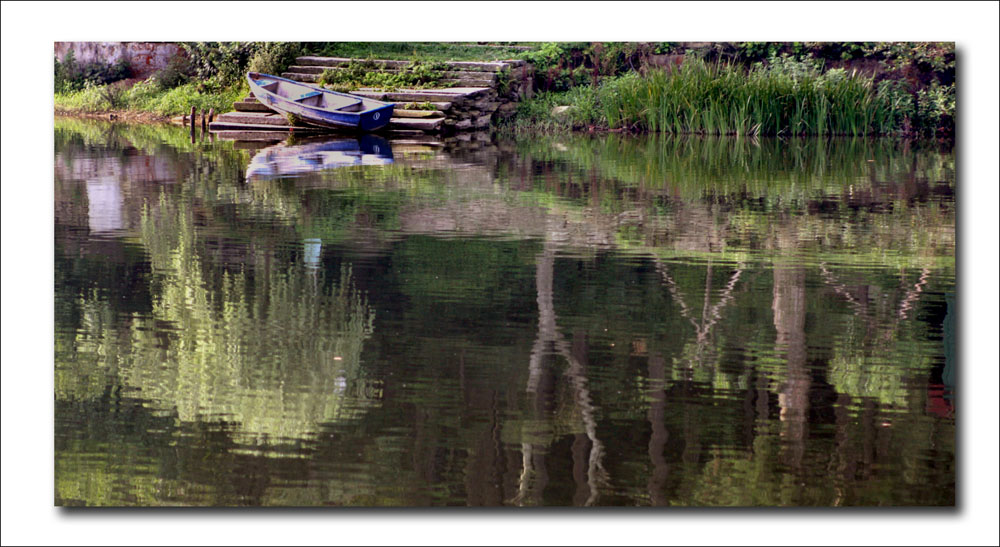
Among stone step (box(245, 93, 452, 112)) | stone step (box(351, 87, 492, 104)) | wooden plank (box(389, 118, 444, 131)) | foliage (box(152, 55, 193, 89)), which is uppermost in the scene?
foliage (box(152, 55, 193, 89))

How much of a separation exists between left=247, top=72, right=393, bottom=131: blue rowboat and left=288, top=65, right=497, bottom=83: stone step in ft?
0.25

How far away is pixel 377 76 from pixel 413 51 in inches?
10.5

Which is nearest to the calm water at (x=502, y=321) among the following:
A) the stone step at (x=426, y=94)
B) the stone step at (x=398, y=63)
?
the stone step at (x=426, y=94)

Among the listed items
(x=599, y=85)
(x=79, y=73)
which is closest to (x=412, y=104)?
(x=599, y=85)

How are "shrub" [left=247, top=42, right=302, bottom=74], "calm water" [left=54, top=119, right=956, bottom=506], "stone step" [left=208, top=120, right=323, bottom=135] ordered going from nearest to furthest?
"calm water" [left=54, top=119, right=956, bottom=506]
"shrub" [left=247, top=42, right=302, bottom=74]
"stone step" [left=208, top=120, right=323, bottom=135]

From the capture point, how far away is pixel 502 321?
4.49 metres

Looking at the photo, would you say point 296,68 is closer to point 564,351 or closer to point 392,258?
point 392,258

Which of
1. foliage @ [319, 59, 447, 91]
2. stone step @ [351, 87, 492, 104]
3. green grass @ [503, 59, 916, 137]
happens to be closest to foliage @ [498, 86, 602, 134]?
green grass @ [503, 59, 916, 137]

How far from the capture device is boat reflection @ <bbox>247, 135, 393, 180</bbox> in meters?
5.28

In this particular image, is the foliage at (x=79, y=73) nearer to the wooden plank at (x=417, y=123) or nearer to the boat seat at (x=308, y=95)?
the boat seat at (x=308, y=95)

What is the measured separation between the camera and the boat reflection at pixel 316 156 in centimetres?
528

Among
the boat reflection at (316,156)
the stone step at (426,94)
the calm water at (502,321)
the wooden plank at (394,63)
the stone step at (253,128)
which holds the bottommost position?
the calm water at (502,321)

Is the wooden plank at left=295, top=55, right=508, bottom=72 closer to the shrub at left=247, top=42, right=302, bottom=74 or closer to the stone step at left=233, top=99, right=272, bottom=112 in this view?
the shrub at left=247, top=42, right=302, bottom=74

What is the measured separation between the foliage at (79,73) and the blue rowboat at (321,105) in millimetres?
611
